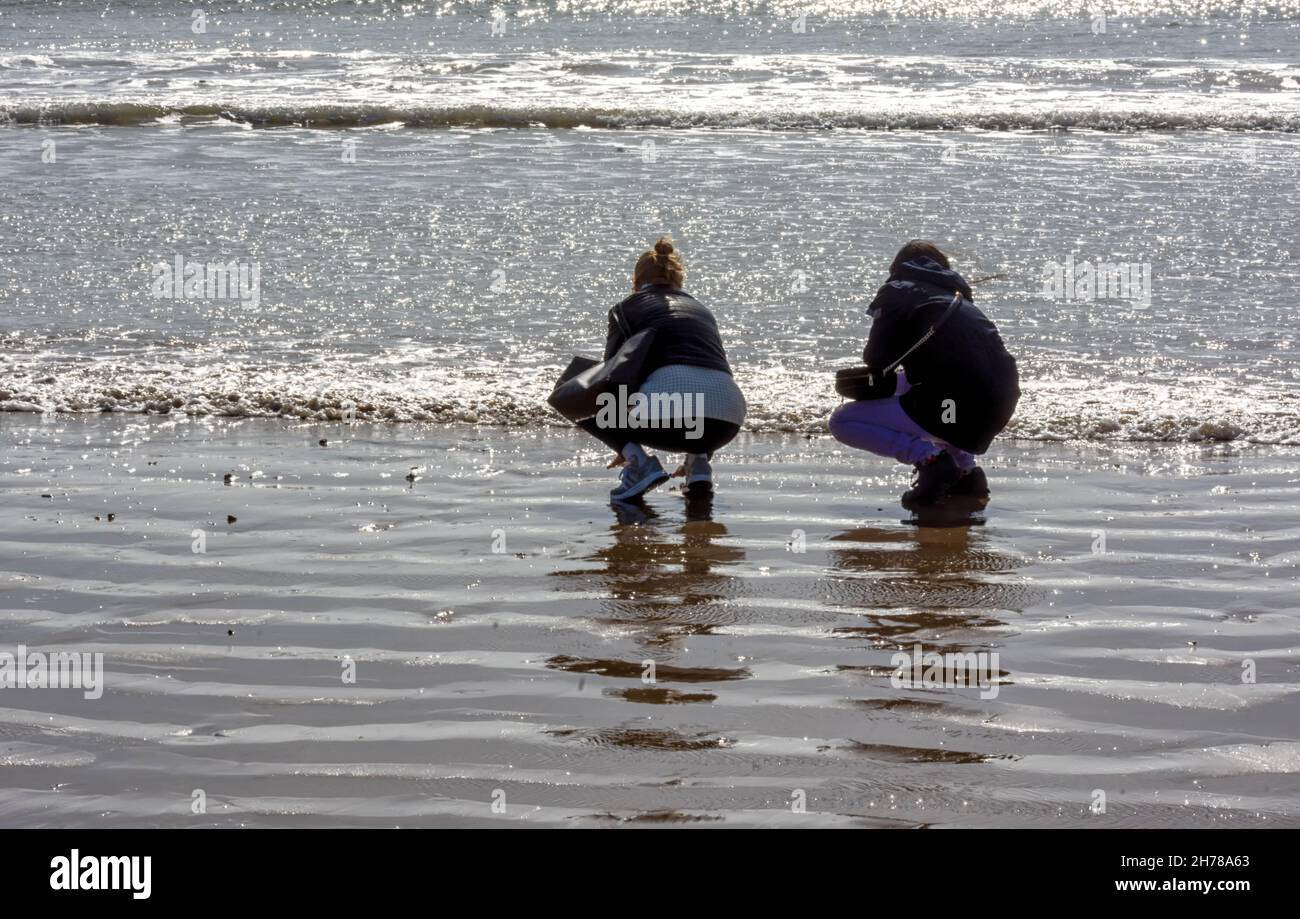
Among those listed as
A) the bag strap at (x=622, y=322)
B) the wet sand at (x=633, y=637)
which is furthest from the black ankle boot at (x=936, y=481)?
the bag strap at (x=622, y=322)

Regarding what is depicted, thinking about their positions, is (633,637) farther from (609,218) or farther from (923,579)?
(609,218)

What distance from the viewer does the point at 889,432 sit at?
6691 millimetres

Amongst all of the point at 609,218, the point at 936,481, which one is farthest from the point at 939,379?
the point at 609,218

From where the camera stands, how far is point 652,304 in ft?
22.0

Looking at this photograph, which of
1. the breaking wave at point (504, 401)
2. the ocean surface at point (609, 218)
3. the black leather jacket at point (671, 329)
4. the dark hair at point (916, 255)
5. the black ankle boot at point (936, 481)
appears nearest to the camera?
the black ankle boot at point (936, 481)

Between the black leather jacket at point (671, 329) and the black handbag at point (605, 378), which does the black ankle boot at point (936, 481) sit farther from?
the black handbag at point (605, 378)

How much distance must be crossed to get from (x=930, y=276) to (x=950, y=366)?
43cm

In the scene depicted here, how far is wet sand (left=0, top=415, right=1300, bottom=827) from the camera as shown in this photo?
3.61m

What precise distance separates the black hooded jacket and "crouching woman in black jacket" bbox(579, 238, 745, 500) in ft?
2.42

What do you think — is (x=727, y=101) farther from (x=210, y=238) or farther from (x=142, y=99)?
(x=210, y=238)

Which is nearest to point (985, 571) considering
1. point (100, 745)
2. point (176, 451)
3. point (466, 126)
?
point (100, 745)

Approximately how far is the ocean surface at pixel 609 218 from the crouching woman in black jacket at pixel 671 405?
1110mm

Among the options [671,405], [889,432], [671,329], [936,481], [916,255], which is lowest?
[936,481]

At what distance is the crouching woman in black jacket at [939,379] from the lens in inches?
253
